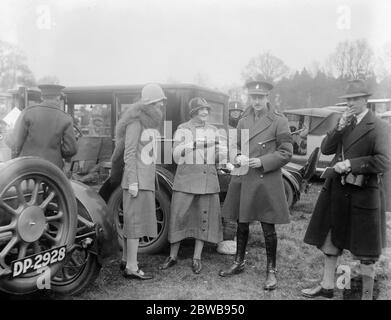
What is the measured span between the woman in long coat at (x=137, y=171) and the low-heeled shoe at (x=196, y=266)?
45 centimetres

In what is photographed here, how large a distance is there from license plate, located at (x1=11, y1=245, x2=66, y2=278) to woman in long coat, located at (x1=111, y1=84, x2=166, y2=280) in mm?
911

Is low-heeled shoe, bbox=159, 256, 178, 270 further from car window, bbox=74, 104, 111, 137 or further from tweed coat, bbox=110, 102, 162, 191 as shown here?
car window, bbox=74, 104, 111, 137

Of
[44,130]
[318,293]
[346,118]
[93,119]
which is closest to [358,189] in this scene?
[346,118]

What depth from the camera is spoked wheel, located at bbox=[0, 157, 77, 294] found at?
2236 millimetres

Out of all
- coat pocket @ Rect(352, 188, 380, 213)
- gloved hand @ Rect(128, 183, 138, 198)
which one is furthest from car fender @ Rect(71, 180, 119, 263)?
coat pocket @ Rect(352, 188, 380, 213)

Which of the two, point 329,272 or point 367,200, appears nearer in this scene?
point 367,200

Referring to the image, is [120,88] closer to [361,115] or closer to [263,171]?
[263,171]

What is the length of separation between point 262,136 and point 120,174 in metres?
1.35

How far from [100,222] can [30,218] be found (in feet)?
2.40

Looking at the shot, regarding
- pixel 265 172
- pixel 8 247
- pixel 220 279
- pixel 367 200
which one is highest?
pixel 265 172

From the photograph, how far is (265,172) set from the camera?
3.40 metres

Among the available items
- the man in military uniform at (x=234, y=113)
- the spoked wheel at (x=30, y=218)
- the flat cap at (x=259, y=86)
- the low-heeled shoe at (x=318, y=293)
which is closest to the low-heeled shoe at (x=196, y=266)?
the low-heeled shoe at (x=318, y=293)

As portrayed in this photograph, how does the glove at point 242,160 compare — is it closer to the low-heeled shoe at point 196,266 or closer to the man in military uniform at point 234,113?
the low-heeled shoe at point 196,266
